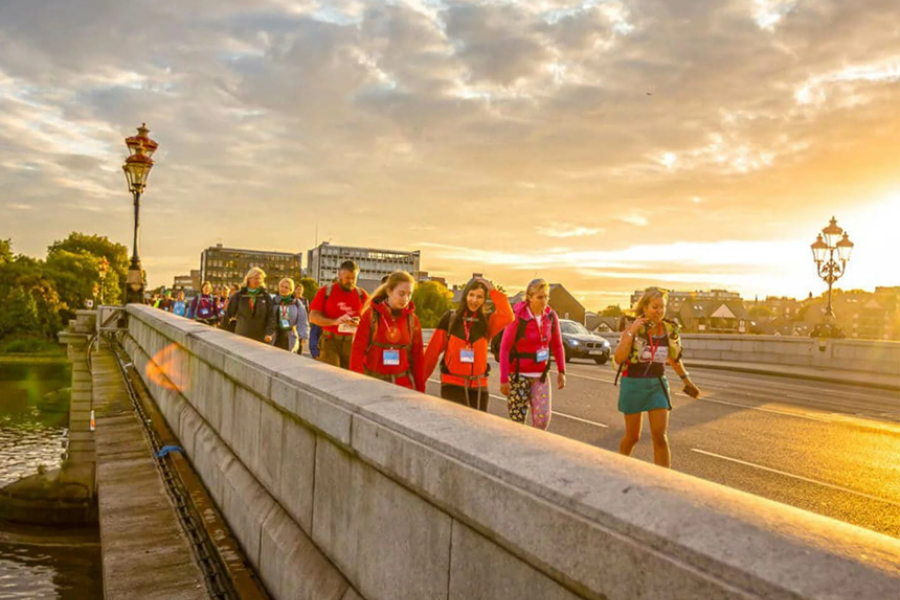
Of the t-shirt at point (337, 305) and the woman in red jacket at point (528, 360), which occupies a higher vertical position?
the t-shirt at point (337, 305)

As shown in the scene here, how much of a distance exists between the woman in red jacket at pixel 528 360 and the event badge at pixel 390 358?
120 cm

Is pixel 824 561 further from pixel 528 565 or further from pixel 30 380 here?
pixel 30 380

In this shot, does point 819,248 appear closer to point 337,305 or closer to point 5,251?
point 337,305

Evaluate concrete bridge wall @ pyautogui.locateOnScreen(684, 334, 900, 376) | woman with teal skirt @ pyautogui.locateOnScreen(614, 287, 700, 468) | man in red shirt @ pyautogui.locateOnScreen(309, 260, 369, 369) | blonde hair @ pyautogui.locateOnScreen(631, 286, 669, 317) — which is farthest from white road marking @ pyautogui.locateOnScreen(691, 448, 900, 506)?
concrete bridge wall @ pyautogui.locateOnScreen(684, 334, 900, 376)

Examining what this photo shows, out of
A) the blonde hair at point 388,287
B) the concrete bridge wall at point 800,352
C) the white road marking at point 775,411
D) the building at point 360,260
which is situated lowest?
the white road marking at point 775,411

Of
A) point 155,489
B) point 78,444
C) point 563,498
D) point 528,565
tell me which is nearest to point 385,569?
point 528,565

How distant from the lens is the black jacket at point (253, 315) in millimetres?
11312

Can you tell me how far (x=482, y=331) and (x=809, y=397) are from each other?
13269 mm

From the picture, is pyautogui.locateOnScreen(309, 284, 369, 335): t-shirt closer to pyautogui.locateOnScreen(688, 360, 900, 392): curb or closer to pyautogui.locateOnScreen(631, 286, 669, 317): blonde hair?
pyautogui.locateOnScreen(631, 286, 669, 317): blonde hair

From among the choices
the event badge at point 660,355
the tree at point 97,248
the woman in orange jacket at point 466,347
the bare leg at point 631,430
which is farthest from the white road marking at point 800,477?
the tree at point 97,248

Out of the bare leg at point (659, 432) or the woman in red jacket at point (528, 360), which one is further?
the woman in red jacket at point (528, 360)

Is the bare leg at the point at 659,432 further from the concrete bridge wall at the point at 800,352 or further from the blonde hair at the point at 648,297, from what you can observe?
the concrete bridge wall at the point at 800,352

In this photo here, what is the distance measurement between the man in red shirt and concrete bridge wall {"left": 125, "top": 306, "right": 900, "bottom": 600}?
463 centimetres

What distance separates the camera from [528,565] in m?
1.94
